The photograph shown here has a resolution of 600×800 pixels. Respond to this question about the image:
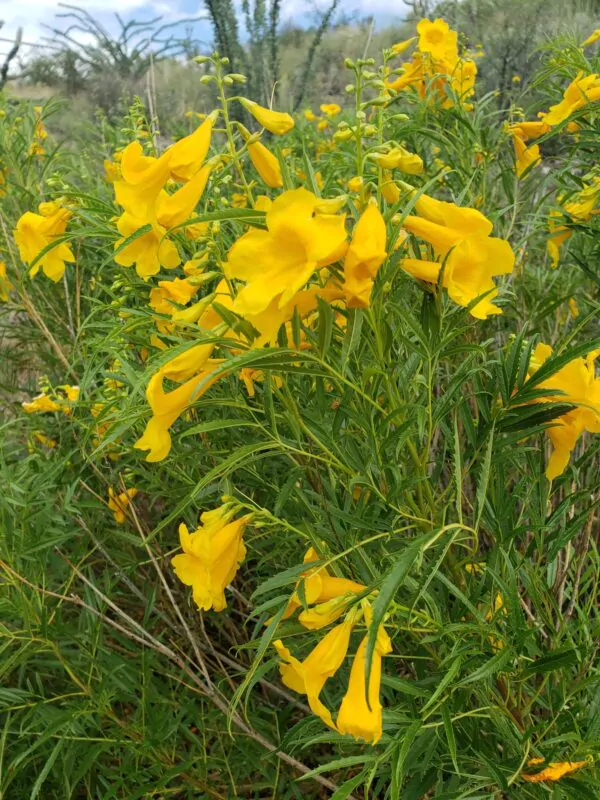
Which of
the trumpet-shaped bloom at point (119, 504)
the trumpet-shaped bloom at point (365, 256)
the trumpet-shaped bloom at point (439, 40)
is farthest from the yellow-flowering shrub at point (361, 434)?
the trumpet-shaped bloom at point (439, 40)

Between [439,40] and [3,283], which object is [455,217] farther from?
[3,283]

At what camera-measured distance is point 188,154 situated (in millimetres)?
980

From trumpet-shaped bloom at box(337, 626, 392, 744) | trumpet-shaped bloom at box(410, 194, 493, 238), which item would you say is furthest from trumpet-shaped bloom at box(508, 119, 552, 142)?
trumpet-shaped bloom at box(337, 626, 392, 744)

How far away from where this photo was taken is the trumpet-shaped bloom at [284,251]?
74 cm

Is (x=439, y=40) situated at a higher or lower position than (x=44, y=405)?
higher

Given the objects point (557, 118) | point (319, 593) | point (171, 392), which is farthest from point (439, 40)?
point (319, 593)

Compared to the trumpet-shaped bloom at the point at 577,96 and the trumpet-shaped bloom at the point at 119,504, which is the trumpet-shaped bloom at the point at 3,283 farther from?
the trumpet-shaped bloom at the point at 577,96

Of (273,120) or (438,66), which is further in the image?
(438,66)

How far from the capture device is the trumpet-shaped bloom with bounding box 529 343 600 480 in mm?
944

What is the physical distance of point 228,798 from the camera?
5.54 ft

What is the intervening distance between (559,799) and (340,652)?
0.48 m

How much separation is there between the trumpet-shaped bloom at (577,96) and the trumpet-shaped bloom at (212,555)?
48.1 inches

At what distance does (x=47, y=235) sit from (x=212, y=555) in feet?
2.91

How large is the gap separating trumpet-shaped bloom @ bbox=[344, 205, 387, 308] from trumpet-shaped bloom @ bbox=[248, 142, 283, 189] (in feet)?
0.94
